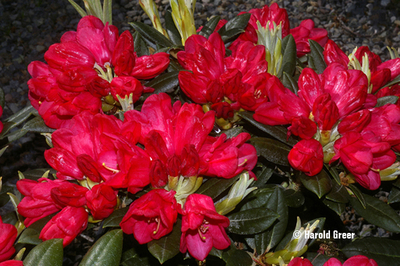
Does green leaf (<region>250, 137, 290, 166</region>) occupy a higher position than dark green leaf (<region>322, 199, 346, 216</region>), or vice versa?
green leaf (<region>250, 137, 290, 166</region>)

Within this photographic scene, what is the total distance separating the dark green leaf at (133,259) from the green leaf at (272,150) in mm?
395

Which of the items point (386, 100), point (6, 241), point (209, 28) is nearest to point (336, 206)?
point (386, 100)

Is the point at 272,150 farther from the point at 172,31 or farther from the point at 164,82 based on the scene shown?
the point at 172,31

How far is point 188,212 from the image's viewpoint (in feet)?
2.36

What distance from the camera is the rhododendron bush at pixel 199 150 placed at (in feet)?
2.39

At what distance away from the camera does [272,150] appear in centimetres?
91

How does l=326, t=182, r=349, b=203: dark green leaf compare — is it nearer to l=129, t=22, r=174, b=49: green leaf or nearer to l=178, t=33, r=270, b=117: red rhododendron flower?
l=178, t=33, r=270, b=117: red rhododendron flower

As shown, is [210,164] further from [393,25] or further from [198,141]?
[393,25]

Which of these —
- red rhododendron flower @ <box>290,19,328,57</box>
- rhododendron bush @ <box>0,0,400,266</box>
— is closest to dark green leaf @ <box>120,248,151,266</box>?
rhododendron bush @ <box>0,0,400,266</box>

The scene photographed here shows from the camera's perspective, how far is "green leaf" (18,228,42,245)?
75cm

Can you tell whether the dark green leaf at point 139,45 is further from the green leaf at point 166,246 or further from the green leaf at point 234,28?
the green leaf at point 166,246

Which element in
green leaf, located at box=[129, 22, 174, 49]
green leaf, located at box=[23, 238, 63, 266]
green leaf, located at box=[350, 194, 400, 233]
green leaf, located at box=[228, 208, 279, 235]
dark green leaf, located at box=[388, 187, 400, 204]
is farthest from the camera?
green leaf, located at box=[129, 22, 174, 49]

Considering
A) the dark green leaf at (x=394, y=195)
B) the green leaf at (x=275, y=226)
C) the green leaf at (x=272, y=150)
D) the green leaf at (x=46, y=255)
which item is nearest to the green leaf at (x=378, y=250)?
the dark green leaf at (x=394, y=195)

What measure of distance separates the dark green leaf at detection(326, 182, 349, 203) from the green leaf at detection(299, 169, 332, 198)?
0.04 metres
